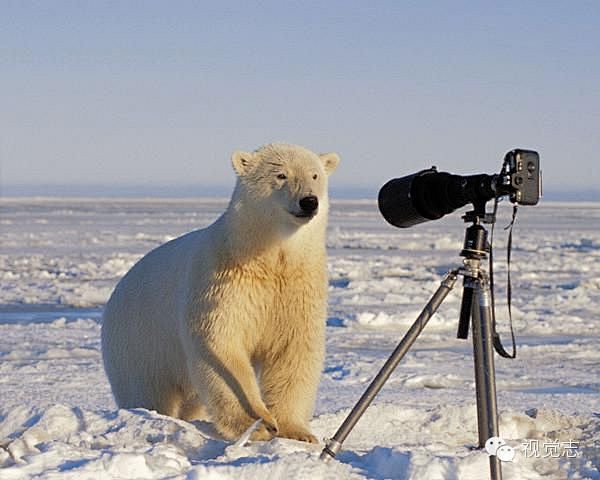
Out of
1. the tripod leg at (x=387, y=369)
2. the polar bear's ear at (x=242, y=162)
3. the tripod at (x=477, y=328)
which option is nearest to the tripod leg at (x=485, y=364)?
the tripod at (x=477, y=328)

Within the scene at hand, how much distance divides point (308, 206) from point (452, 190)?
84cm

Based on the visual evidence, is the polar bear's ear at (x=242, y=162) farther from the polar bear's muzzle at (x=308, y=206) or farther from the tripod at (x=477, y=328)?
the tripod at (x=477, y=328)

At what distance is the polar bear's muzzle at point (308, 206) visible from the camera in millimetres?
3510

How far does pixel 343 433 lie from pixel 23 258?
13.1 meters

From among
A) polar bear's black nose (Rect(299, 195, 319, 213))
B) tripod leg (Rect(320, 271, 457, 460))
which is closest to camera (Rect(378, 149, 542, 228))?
tripod leg (Rect(320, 271, 457, 460))

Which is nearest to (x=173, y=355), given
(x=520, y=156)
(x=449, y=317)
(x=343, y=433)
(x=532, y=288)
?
(x=343, y=433)

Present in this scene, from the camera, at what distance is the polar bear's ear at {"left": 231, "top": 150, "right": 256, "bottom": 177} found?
12.5ft

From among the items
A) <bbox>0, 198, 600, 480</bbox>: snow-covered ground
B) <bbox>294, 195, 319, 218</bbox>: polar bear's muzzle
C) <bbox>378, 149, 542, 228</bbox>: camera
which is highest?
<bbox>378, 149, 542, 228</bbox>: camera

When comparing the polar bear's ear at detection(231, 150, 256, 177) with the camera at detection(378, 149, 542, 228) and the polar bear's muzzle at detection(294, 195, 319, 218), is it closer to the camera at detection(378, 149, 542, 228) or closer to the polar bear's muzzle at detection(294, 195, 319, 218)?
the polar bear's muzzle at detection(294, 195, 319, 218)

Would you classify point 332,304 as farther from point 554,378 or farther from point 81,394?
point 81,394

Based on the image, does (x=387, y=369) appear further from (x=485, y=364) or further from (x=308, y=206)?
(x=308, y=206)

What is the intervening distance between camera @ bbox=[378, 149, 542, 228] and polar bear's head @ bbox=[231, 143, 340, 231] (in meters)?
0.63

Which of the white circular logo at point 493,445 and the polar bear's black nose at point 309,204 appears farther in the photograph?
the polar bear's black nose at point 309,204

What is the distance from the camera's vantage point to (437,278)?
1241 centimetres
